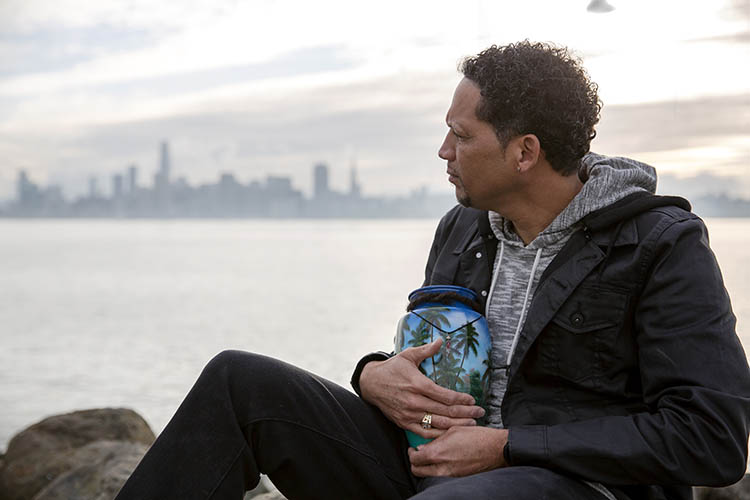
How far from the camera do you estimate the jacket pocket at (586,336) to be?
7.32 feet

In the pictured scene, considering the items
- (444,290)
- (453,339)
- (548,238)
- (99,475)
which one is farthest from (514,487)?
(99,475)

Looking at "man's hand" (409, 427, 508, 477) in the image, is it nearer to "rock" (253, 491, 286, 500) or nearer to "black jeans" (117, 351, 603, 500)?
"black jeans" (117, 351, 603, 500)

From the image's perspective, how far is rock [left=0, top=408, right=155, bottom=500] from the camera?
5129 mm

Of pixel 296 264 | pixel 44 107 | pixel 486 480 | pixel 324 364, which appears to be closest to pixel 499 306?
pixel 486 480

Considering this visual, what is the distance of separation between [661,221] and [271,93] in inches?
2848

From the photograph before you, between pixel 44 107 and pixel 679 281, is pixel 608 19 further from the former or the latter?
pixel 44 107

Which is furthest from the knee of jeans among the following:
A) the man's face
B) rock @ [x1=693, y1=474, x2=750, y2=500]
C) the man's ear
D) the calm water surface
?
the calm water surface

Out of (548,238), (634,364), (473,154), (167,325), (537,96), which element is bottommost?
(167,325)

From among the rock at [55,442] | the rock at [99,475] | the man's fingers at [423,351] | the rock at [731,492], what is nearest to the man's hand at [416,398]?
the man's fingers at [423,351]

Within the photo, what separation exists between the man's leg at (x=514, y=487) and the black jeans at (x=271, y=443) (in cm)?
21

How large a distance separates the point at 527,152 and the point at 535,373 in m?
0.59

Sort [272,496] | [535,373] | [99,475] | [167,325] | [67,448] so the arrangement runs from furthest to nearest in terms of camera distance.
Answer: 1. [167,325]
2. [67,448]
3. [99,475]
4. [272,496]
5. [535,373]

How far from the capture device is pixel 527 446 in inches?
83.4

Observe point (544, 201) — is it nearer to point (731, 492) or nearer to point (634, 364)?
point (634, 364)
